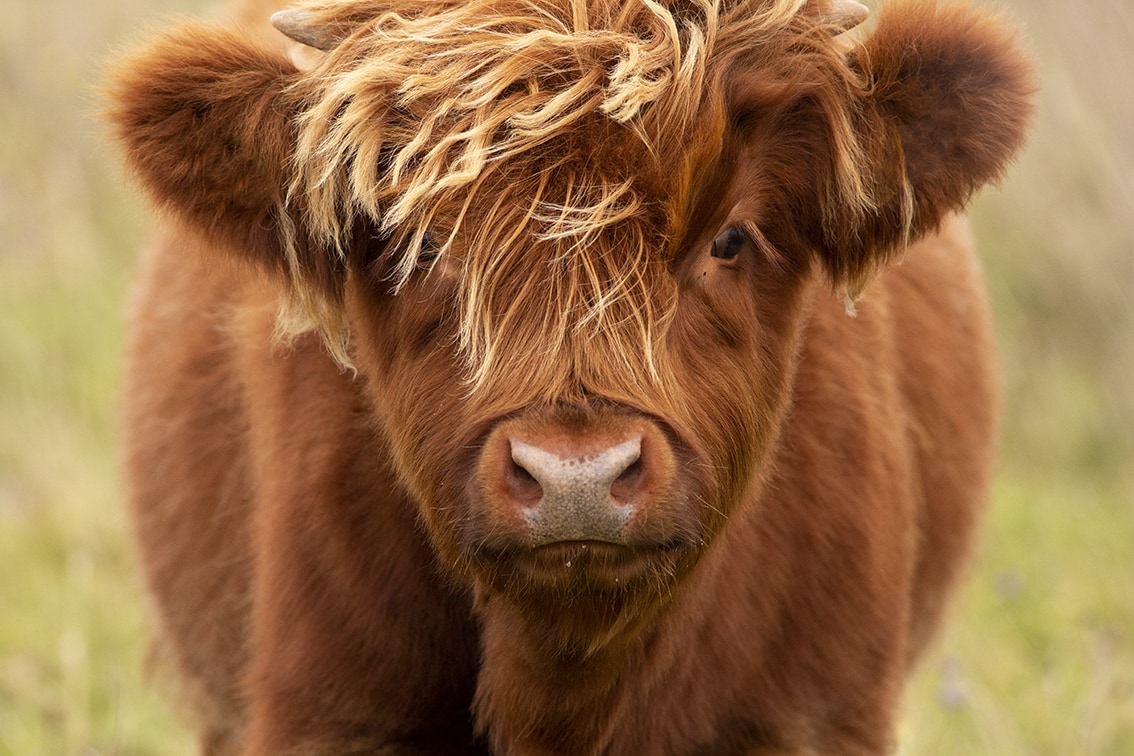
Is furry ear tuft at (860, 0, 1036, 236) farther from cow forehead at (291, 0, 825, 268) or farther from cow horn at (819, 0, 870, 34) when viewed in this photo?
cow forehead at (291, 0, 825, 268)

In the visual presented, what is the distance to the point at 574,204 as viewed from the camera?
2734mm

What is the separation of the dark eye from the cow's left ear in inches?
10.4


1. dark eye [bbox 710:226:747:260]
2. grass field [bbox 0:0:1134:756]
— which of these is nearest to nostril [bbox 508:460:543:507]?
dark eye [bbox 710:226:747:260]

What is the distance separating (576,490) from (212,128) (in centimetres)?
104

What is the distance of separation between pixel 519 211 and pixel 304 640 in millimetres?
Result: 1127

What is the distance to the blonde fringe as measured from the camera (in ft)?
9.04

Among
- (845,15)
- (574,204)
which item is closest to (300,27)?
(574,204)

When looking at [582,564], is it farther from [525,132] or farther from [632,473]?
[525,132]

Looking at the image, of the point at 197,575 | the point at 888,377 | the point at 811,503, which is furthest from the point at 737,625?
the point at 197,575

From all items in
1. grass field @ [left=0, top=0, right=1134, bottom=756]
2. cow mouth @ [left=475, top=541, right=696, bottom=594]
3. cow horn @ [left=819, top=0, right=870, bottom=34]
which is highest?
cow horn @ [left=819, top=0, right=870, bottom=34]

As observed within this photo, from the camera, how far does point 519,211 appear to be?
109 inches

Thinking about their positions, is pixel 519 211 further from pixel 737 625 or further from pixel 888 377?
pixel 888 377

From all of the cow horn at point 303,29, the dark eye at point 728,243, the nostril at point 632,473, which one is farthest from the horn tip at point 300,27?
the nostril at point 632,473

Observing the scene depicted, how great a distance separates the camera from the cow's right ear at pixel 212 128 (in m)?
2.94
